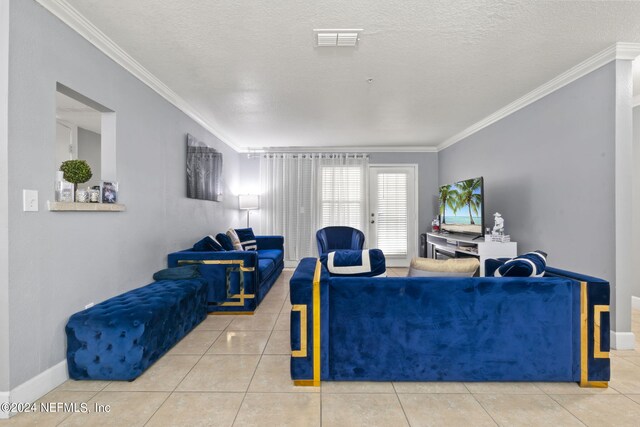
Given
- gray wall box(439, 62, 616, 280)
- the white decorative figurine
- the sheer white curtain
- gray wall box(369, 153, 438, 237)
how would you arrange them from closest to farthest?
gray wall box(439, 62, 616, 280)
the white decorative figurine
the sheer white curtain
gray wall box(369, 153, 438, 237)

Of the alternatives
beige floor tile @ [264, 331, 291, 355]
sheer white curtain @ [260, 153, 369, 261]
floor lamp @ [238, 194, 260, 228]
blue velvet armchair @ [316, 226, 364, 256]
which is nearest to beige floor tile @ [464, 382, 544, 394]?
beige floor tile @ [264, 331, 291, 355]

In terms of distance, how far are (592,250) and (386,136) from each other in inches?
138

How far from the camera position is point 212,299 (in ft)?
11.9

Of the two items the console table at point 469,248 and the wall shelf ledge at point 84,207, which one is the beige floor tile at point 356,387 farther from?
the console table at point 469,248

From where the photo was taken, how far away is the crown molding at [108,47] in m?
2.16

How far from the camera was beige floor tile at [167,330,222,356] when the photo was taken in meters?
2.71

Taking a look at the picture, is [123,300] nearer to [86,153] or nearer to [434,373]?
[434,373]

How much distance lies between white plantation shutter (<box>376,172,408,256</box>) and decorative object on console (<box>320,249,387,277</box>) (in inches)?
181

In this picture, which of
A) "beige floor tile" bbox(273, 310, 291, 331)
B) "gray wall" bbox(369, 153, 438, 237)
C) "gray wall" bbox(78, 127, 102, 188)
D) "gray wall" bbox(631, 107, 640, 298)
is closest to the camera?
"beige floor tile" bbox(273, 310, 291, 331)

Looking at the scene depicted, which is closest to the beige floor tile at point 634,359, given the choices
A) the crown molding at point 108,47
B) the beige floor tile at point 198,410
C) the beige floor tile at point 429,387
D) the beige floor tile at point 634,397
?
the beige floor tile at point 634,397

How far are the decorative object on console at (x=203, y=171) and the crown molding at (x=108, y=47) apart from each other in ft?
1.62

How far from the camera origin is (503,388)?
2.12m

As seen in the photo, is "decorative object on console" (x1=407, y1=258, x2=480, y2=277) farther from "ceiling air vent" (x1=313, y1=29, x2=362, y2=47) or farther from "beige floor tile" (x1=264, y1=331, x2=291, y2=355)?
"ceiling air vent" (x1=313, y1=29, x2=362, y2=47)

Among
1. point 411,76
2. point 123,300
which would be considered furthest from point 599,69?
point 123,300
